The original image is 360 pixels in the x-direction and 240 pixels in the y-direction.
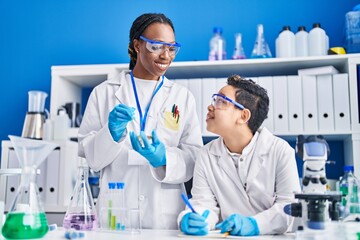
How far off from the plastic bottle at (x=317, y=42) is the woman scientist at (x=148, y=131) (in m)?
1.08

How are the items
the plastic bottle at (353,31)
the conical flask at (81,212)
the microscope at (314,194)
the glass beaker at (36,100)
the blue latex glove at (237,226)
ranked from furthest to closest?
the glass beaker at (36,100) < the plastic bottle at (353,31) < the conical flask at (81,212) < the blue latex glove at (237,226) < the microscope at (314,194)

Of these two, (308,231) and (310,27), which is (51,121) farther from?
(308,231)

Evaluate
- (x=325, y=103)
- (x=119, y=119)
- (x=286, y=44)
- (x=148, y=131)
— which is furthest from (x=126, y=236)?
(x=286, y=44)

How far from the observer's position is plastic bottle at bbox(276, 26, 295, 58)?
2.51 metres

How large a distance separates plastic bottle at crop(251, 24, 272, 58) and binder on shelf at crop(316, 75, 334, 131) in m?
0.35

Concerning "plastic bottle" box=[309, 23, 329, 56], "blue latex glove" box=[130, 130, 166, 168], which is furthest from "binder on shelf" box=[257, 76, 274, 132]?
"blue latex glove" box=[130, 130, 166, 168]

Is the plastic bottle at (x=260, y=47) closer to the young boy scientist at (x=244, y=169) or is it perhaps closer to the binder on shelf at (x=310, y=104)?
the binder on shelf at (x=310, y=104)

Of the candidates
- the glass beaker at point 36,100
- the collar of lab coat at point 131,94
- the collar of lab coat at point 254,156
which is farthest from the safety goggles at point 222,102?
the glass beaker at point 36,100

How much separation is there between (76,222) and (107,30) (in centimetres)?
191

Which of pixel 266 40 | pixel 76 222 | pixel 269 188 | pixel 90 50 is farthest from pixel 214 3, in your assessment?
pixel 76 222

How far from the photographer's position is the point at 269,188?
139 cm

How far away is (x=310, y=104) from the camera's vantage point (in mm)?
2412

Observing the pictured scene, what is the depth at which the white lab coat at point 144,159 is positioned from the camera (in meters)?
1.53

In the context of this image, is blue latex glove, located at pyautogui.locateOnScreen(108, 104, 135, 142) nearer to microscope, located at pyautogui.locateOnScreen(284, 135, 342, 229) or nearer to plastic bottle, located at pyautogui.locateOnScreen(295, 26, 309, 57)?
microscope, located at pyautogui.locateOnScreen(284, 135, 342, 229)
